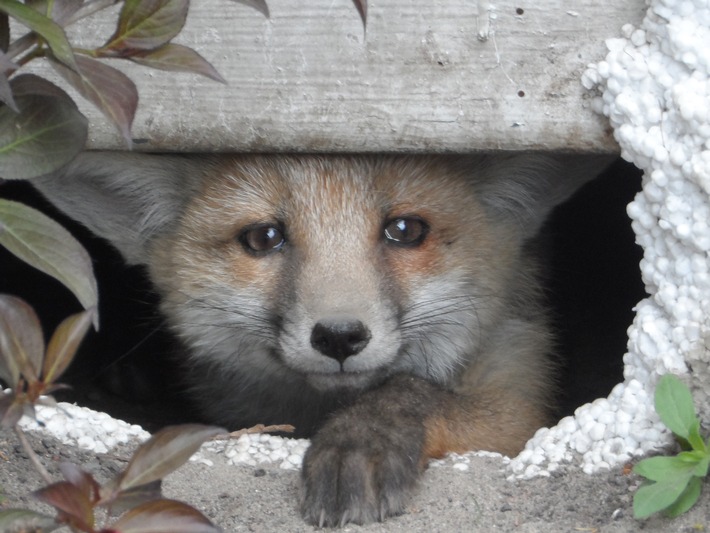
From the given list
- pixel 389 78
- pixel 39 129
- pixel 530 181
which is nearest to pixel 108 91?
pixel 39 129

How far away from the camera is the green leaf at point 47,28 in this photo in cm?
140

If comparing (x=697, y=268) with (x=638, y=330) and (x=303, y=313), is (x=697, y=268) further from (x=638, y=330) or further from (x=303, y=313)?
(x=303, y=313)

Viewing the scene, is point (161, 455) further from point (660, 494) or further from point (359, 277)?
point (359, 277)

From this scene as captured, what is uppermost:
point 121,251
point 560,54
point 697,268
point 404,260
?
point 560,54

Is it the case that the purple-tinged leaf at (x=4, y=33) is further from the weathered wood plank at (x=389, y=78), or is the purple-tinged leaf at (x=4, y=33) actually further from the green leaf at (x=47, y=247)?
the weathered wood plank at (x=389, y=78)

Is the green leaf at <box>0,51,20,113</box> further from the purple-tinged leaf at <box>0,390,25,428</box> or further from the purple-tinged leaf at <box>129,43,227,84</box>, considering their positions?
the purple-tinged leaf at <box>0,390,25,428</box>

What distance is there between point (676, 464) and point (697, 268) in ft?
1.63

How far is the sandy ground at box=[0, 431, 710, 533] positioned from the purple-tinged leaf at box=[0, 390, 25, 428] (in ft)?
1.81

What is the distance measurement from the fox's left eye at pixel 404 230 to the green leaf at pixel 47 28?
1612 mm

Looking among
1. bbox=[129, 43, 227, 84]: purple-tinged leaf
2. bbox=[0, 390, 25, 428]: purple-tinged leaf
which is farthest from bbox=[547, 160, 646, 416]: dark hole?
bbox=[0, 390, 25, 428]: purple-tinged leaf

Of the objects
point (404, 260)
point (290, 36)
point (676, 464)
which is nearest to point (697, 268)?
point (676, 464)

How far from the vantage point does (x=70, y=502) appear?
136cm

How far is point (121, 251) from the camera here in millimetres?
3428

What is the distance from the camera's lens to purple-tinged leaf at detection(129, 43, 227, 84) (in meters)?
1.58
